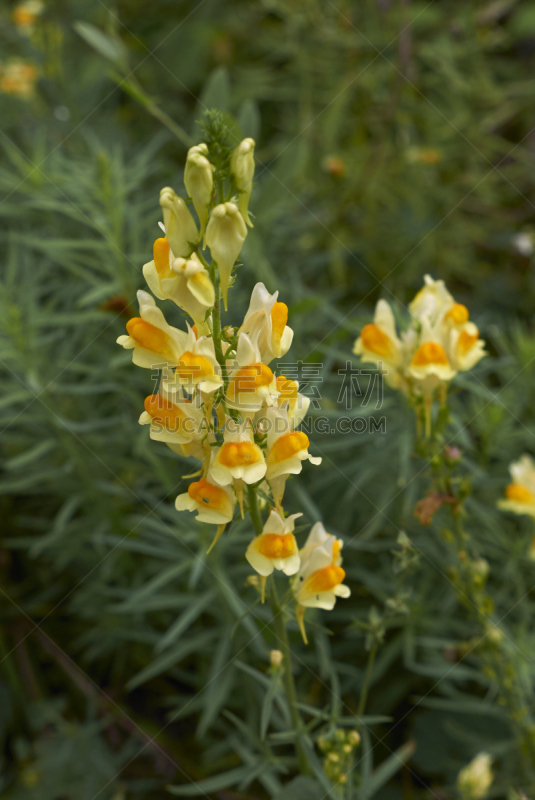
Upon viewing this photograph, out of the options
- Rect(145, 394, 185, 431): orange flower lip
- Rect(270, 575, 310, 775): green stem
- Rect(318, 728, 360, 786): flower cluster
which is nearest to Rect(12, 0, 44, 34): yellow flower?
Rect(145, 394, 185, 431): orange flower lip

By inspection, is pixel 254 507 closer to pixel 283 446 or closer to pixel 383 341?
pixel 283 446

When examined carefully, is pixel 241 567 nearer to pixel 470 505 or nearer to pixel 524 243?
pixel 470 505

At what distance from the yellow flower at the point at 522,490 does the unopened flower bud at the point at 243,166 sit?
1.16 meters

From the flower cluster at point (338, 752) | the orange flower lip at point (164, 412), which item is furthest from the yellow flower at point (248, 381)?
the flower cluster at point (338, 752)

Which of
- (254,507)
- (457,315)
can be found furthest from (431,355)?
(254,507)

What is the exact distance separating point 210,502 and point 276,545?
5.4 inches

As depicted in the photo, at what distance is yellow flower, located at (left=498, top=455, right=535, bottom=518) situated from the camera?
177 cm

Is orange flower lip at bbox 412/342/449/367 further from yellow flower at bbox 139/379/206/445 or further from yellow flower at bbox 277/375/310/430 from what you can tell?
yellow flower at bbox 139/379/206/445

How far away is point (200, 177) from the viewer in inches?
38.7

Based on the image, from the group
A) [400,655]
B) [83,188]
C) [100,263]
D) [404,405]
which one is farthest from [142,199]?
[400,655]

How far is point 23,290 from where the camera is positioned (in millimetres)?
2168

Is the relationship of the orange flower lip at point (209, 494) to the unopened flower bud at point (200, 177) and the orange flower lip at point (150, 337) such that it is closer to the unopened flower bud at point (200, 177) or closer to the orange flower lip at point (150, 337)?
the orange flower lip at point (150, 337)

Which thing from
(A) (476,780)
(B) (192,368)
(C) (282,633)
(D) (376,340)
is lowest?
(A) (476,780)

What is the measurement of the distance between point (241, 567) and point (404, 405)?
663 millimetres
